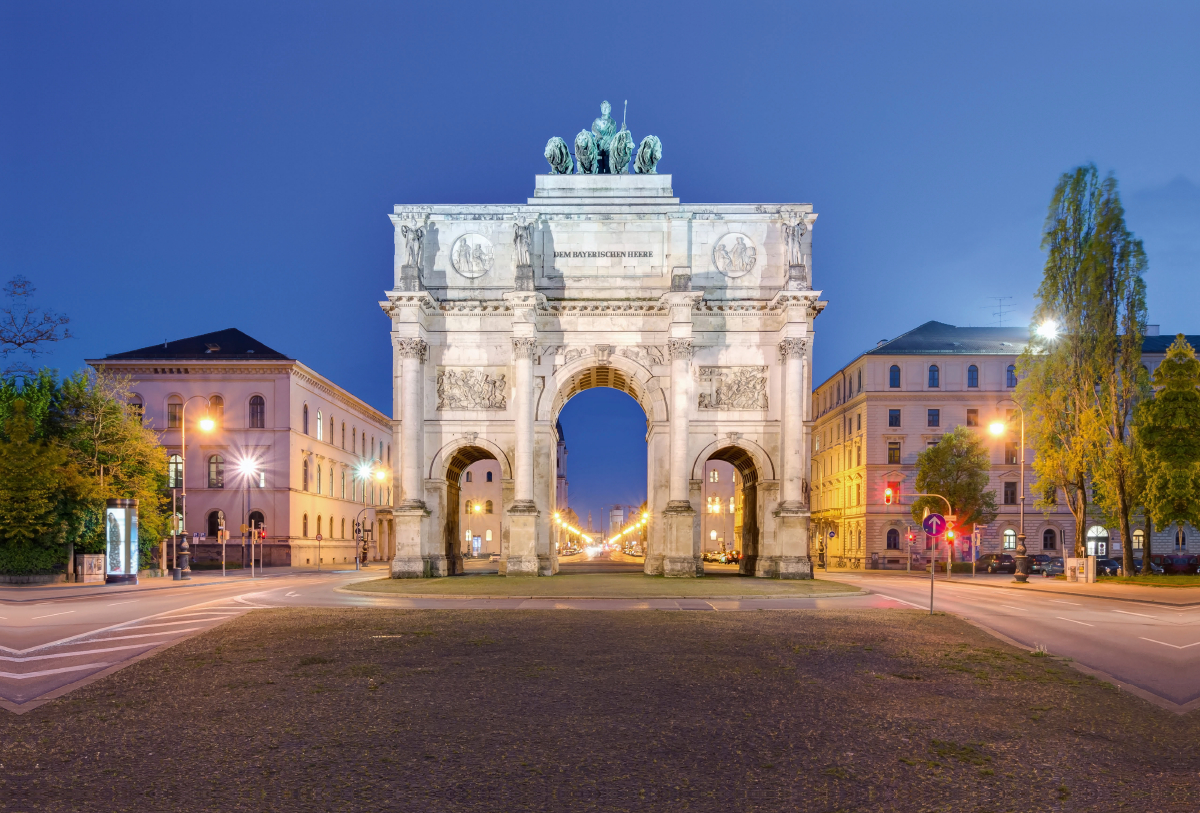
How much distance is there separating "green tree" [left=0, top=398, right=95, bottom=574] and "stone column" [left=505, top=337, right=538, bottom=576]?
16789 millimetres

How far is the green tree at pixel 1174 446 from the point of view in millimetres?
36969

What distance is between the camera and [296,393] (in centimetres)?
6169

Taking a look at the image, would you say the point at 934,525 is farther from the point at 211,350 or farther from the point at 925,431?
the point at 211,350

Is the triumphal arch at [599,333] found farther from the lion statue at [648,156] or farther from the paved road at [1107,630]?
the paved road at [1107,630]

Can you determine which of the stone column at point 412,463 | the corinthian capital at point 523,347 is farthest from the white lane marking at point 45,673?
the corinthian capital at point 523,347

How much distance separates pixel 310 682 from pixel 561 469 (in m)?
188

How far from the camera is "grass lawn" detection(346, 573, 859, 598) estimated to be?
2802 centimetres

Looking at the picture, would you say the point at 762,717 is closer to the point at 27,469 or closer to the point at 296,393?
the point at 27,469

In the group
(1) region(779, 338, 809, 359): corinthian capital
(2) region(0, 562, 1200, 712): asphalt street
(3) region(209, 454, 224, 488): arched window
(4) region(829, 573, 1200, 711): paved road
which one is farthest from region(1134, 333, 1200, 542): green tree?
(3) region(209, 454, 224, 488): arched window

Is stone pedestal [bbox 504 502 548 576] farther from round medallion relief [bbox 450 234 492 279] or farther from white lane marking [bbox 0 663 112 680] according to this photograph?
white lane marking [bbox 0 663 112 680]

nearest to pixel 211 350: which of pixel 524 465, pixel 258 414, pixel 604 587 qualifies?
pixel 258 414

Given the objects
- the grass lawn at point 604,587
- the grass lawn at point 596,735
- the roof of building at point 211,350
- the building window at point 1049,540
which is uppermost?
the roof of building at point 211,350

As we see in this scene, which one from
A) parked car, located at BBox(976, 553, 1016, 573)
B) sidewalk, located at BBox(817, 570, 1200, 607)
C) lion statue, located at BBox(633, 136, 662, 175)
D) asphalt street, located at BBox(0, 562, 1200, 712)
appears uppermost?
lion statue, located at BBox(633, 136, 662, 175)

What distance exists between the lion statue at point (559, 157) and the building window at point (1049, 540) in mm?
47179
